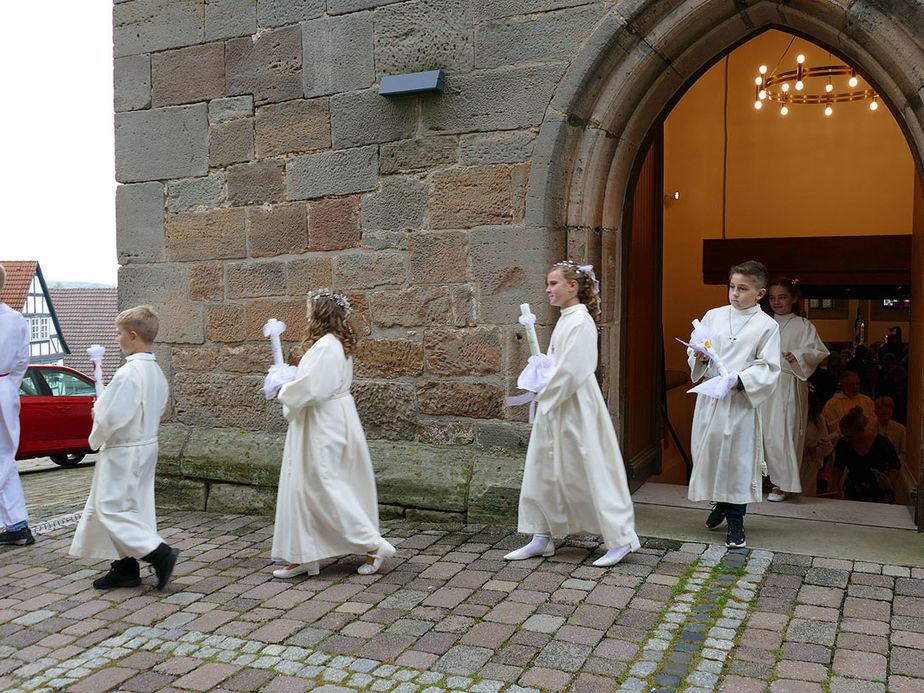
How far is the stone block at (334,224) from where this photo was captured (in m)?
5.71

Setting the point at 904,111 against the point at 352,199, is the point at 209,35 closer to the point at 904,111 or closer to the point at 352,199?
the point at 352,199

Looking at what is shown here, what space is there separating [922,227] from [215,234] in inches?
175

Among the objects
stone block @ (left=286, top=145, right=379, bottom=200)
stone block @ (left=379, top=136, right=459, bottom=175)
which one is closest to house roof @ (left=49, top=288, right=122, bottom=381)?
stone block @ (left=286, top=145, right=379, bottom=200)

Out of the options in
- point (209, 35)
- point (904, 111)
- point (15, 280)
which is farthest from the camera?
point (15, 280)

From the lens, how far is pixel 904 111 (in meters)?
4.68

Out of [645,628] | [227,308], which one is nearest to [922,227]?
[645,628]

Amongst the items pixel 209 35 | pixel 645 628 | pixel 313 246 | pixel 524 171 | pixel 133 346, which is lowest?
pixel 645 628

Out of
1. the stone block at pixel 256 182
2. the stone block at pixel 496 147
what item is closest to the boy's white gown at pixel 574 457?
the stone block at pixel 496 147

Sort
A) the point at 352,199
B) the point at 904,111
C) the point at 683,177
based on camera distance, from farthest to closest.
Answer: the point at 683,177 → the point at 352,199 → the point at 904,111

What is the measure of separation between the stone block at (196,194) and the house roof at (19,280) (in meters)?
27.8

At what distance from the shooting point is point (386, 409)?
5.70m

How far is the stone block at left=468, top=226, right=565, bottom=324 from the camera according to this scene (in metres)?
5.16

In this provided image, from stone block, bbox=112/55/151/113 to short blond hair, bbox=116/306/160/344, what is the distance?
8.29 ft

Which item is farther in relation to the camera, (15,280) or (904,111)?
(15,280)
